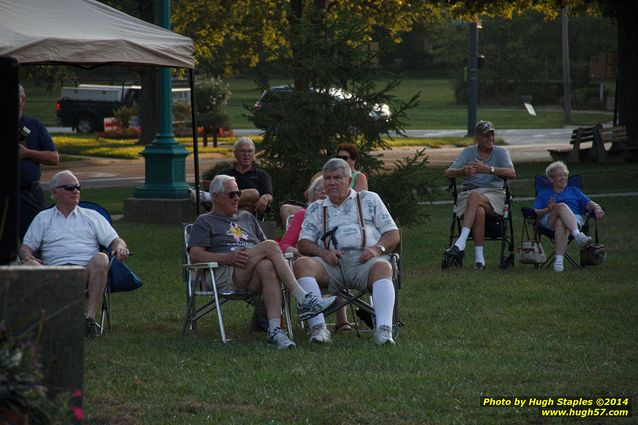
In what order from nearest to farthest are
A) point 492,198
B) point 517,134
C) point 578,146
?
point 492,198 < point 578,146 < point 517,134

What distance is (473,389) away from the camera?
689cm

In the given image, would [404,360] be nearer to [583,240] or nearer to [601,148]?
[583,240]

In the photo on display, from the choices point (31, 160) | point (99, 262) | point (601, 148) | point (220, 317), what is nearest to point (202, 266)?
point (220, 317)

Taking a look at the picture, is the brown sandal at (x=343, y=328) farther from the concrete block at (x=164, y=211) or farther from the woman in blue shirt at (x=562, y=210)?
the concrete block at (x=164, y=211)

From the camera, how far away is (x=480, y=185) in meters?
12.8

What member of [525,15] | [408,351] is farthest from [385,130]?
[525,15]

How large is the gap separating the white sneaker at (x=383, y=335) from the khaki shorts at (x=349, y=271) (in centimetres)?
56

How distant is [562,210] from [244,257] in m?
4.75

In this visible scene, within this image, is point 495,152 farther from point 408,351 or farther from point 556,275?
point 408,351

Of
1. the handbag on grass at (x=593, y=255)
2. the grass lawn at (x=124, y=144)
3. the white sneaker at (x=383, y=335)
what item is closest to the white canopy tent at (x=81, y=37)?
the white sneaker at (x=383, y=335)

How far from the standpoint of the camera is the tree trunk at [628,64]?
1072 inches

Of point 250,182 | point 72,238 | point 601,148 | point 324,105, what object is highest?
point 324,105

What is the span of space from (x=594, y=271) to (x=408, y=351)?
15.1 feet

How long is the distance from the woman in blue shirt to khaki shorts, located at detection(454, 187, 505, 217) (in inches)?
14.3
